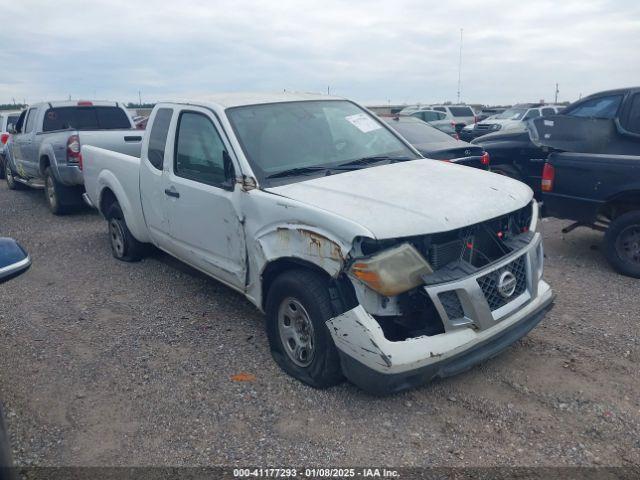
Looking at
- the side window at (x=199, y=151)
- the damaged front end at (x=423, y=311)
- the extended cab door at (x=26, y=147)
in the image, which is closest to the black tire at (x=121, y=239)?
the side window at (x=199, y=151)

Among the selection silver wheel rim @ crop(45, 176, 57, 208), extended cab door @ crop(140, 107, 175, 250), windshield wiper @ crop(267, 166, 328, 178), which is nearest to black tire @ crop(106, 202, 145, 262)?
extended cab door @ crop(140, 107, 175, 250)

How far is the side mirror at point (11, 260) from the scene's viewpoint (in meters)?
2.07

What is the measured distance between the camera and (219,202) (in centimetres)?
411

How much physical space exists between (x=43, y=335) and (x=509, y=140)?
7098mm

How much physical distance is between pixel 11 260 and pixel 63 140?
7.64 metres

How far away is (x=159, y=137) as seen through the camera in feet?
16.6

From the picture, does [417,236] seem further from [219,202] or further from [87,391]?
[87,391]

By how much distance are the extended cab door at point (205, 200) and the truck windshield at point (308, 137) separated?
215 mm

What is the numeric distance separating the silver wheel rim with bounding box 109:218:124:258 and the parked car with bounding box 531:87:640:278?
486 cm

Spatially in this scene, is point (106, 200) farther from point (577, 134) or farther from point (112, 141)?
point (577, 134)

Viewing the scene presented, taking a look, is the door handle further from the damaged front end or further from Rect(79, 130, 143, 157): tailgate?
Rect(79, 130, 143, 157): tailgate

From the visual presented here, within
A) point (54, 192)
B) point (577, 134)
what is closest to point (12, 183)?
point (54, 192)

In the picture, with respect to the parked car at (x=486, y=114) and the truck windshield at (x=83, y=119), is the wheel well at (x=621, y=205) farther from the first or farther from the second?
the parked car at (x=486, y=114)

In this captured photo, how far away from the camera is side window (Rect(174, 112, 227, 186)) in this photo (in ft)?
13.8
